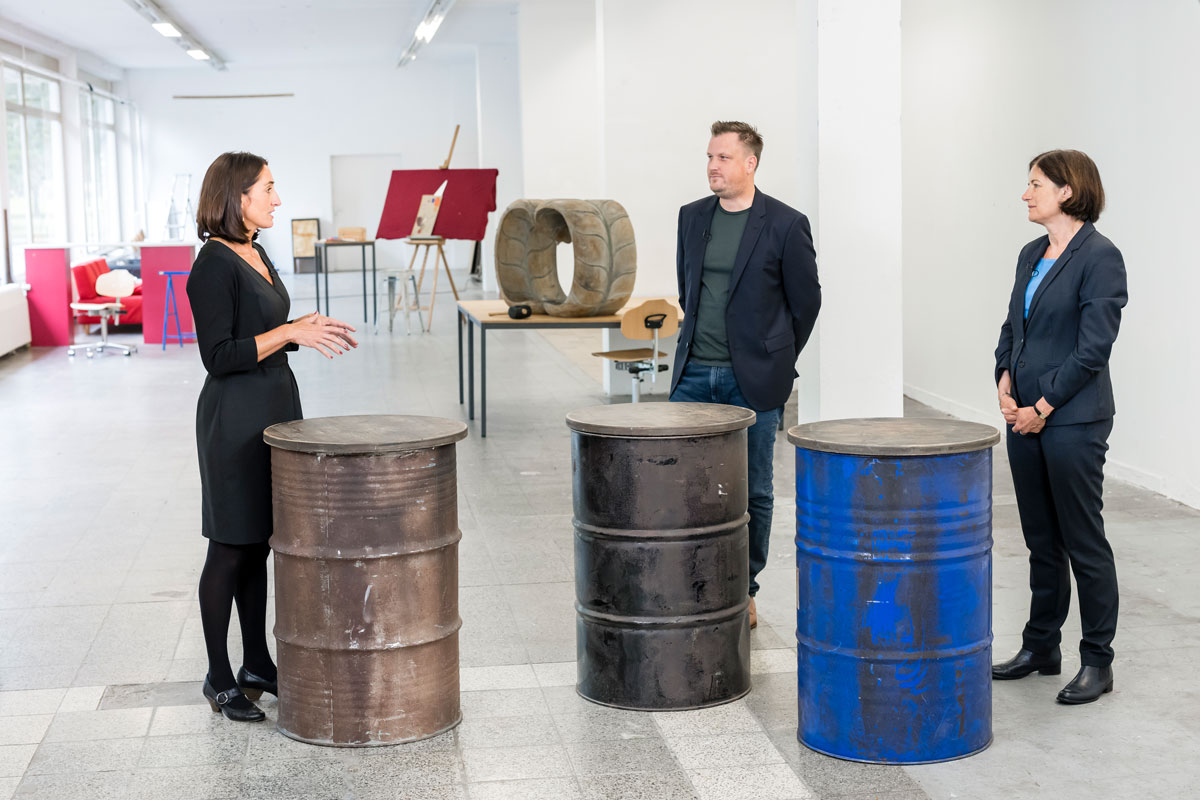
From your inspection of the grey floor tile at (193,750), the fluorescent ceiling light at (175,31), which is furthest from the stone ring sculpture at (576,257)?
the fluorescent ceiling light at (175,31)

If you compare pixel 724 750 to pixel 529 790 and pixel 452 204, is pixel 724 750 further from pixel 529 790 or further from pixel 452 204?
pixel 452 204

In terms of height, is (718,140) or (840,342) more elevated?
(718,140)

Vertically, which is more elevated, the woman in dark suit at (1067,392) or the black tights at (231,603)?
the woman in dark suit at (1067,392)

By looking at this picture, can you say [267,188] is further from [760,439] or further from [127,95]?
[127,95]

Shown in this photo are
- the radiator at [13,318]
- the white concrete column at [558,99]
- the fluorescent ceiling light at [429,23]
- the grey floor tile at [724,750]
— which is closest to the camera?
the grey floor tile at [724,750]

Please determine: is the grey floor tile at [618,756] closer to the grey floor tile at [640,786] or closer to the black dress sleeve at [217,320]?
the grey floor tile at [640,786]

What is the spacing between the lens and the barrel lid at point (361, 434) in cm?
309

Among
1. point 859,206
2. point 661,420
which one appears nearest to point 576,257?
point 859,206

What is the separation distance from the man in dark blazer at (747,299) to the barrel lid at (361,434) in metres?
1.00

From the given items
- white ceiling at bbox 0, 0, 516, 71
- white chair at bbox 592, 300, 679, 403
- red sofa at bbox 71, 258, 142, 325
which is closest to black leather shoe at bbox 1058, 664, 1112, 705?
white chair at bbox 592, 300, 679, 403

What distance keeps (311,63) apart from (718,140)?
21.6 metres

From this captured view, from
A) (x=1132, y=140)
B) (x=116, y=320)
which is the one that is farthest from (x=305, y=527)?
(x=116, y=320)

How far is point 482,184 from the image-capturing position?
47.7 ft

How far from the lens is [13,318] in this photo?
40.2 ft
